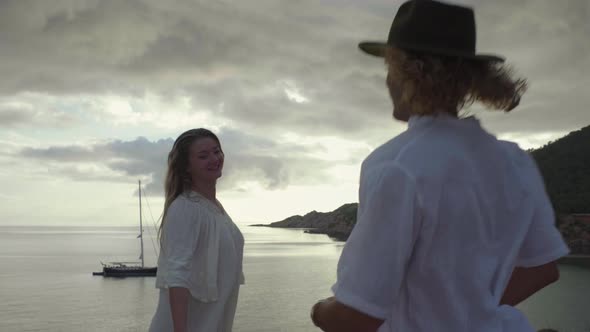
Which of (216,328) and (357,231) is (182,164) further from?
(357,231)

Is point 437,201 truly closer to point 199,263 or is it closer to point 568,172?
point 199,263

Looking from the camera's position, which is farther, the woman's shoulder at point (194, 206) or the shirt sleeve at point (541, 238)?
the woman's shoulder at point (194, 206)

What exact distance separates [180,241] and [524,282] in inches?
78.6

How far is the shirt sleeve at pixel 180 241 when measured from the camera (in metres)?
3.13

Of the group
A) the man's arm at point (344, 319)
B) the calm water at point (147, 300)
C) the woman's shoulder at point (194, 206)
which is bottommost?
the calm water at point (147, 300)

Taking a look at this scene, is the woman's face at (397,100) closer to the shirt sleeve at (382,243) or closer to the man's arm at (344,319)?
the shirt sleeve at (382,243)

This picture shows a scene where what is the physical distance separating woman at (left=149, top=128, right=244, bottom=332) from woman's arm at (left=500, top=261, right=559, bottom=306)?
1.92m

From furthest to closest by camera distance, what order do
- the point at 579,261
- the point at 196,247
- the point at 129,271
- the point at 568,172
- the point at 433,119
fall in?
the point at 568,172
the point at 579,261
the point at 129,271
the point at 196,247
the point at 433,119

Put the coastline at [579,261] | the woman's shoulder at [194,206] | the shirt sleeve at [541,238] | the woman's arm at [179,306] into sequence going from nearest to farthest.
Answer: the shirt sleeve at [541,238] < the woman's arm at [179,306] < the woman's shoulder at [194,206] < the coastline at [579,261]

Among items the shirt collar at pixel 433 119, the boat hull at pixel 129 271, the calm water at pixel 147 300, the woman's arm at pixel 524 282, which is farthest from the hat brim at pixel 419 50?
the boat hull at pixel 129 271

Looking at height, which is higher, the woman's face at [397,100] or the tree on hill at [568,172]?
the tree on hill at [568,172]

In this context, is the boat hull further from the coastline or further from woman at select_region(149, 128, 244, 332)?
woman at select_region(149, 128, 244, 332)

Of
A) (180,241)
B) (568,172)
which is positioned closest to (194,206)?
(180,241)

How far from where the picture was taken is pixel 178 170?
3340 millimetres
